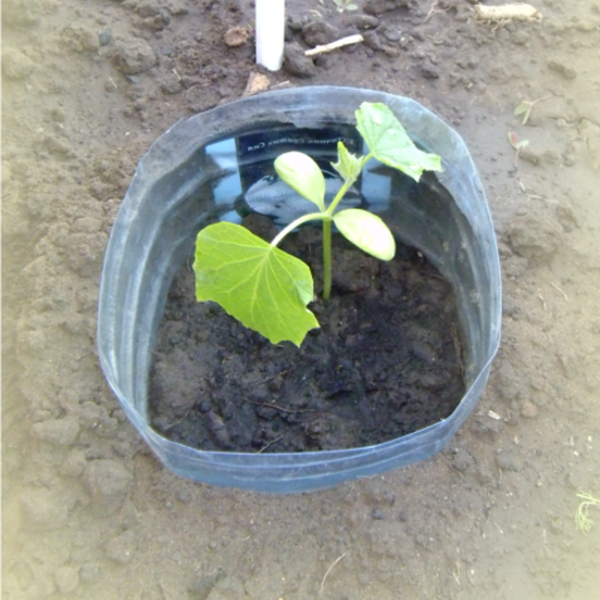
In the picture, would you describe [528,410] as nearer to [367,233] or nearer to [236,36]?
[367,233]

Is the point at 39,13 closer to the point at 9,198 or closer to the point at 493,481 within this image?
the point at 9,198

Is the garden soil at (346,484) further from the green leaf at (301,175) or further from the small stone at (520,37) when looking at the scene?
the green leaf at (301,175)

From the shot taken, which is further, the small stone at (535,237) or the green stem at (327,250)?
the small stone at (535,237)

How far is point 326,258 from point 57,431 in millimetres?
635

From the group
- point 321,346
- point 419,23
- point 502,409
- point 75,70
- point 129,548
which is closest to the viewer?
point 129,548

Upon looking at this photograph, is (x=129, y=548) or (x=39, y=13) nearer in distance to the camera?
(x=129, y=548)

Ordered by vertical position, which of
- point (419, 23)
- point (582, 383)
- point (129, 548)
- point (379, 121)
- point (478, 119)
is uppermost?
point (379, 121)

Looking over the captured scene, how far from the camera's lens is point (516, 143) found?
1.68m

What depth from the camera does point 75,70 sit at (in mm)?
1708

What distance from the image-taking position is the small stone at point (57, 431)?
1.21m

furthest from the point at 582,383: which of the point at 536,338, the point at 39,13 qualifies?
the point at 39,13

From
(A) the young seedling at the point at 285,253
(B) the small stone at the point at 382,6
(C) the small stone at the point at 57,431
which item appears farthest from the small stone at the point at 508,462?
(B) the small stone at the point at 382,6

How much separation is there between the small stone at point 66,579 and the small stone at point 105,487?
105 millimetres

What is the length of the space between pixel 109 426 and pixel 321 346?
49 centimetres
